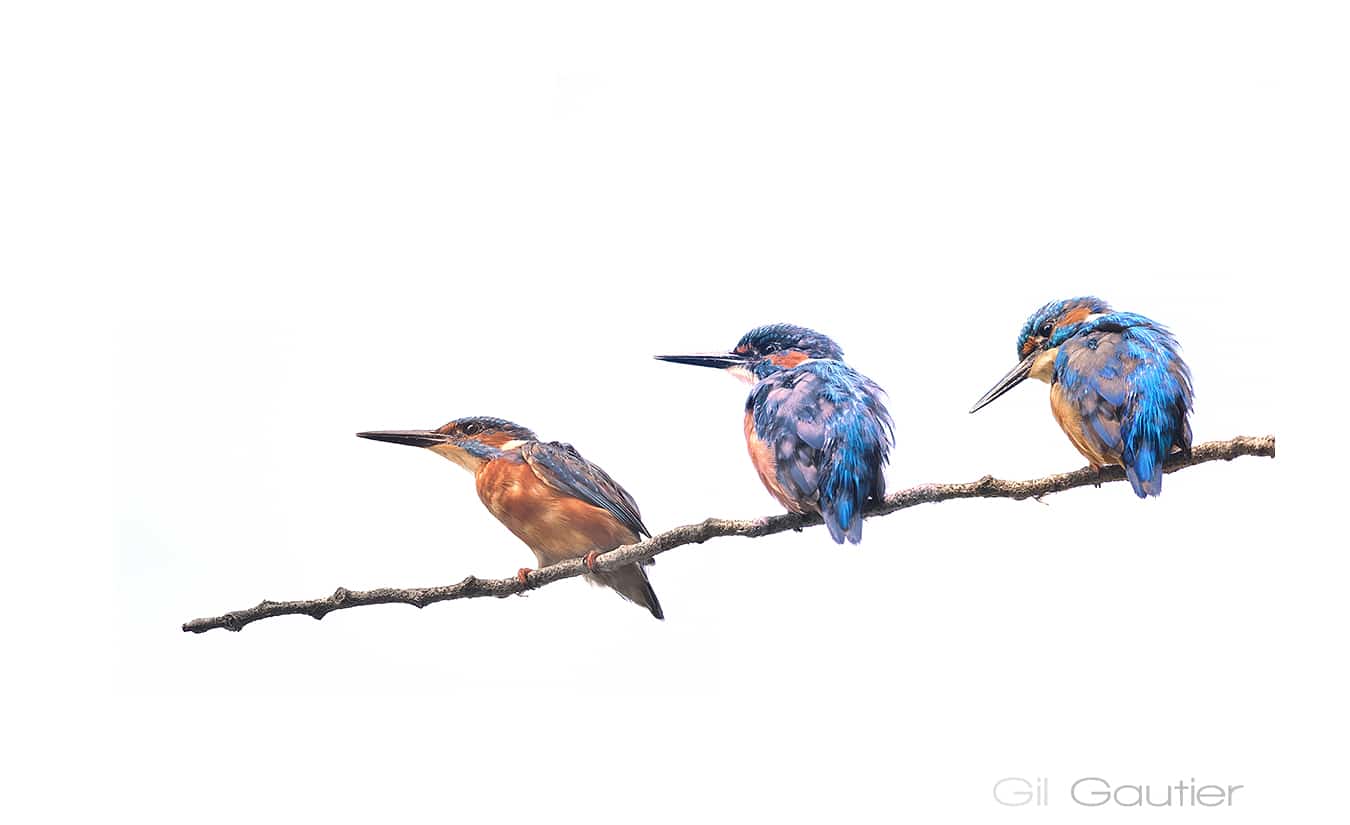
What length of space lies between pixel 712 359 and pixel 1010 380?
0.50 metres

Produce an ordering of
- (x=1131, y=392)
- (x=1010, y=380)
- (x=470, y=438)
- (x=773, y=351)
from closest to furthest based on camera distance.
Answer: (x=1131, y=392)
(x=1010, y=380)
(x=773, y=351)
(x=470, y=438)

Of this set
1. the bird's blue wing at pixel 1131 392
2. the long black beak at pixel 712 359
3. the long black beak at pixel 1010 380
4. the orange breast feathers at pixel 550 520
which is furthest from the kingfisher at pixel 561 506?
the bird's blue wing at pixel 1131 392

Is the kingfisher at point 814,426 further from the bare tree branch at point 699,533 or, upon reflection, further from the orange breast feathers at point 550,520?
the orange breast feathers at point 550,520

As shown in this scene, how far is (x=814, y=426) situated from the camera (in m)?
1.89

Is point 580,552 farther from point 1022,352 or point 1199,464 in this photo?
point 1199,464

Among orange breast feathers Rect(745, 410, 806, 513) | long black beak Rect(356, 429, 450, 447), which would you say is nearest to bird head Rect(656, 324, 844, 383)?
orange breast feathers Rect(745, 410, 806, 513)

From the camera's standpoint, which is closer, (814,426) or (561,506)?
(814,426)

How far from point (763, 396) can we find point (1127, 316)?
1.95 ft

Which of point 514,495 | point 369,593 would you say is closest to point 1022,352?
point 514,495

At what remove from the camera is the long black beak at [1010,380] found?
194cm

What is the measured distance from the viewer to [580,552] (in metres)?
2.06

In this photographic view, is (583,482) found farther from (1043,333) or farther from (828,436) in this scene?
(1043,333)

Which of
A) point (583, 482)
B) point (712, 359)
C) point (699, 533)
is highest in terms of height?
point (712, 359)

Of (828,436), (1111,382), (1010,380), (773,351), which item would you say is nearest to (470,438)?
(773,351)
